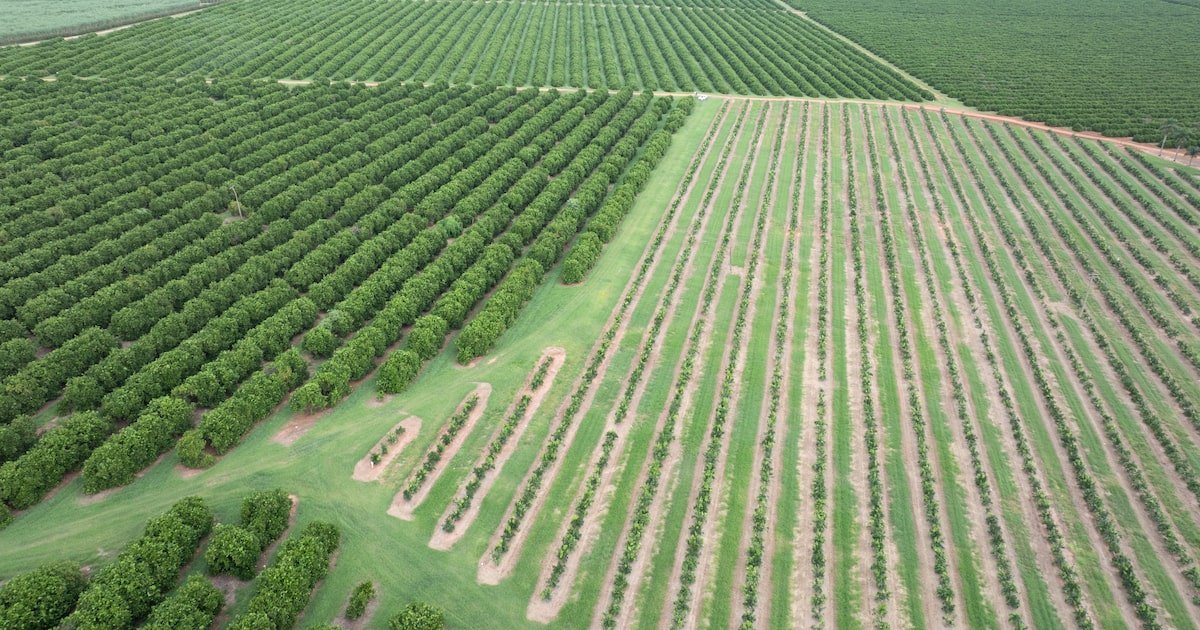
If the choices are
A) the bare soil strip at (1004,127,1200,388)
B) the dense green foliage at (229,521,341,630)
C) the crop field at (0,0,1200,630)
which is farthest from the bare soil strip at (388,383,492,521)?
the bare soil strip at (1004,127,1200,388)

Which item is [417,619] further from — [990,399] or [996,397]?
[996,397]

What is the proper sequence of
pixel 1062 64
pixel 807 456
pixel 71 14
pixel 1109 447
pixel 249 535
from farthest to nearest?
pixel 71 14 → pixel 1062 64 → pixel 1109 447 → pixel 807 456 → pixel 249 535

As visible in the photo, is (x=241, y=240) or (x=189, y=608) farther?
(x=241, y=240)

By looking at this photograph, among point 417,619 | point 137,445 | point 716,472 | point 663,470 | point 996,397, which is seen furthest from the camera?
point 996,397

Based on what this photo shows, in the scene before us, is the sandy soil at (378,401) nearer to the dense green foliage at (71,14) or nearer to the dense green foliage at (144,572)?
the dense green foliage at (144,572)

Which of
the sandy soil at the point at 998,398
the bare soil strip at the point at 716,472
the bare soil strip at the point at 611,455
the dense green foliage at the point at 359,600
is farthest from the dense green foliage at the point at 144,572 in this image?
the sandy soil at the point at 998,398

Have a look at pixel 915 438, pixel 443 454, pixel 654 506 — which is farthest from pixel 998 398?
pixel 443 454
